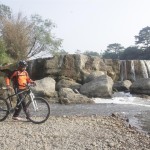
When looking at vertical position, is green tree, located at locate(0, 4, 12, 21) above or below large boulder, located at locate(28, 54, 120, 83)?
above

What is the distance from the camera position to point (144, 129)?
38.9 ft

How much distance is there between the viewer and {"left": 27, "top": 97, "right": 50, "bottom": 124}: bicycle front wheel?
1059 cm

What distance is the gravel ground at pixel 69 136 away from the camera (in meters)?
8.19

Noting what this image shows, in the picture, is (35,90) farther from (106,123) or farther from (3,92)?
(106,123)

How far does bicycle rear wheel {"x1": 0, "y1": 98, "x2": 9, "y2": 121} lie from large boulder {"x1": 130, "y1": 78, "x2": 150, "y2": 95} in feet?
50.2

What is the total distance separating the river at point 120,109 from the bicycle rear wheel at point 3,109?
379cm

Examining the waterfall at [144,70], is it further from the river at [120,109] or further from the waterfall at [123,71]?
the river at [120,109]

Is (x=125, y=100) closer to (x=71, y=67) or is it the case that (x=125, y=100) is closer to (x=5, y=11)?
(x=71, y=67)

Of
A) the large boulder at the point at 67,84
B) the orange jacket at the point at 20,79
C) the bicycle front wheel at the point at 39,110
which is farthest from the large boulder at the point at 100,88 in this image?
the orange jacket at the point at 20,79

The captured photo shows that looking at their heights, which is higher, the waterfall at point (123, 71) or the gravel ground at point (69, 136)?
the waterfall at point (123, 71)

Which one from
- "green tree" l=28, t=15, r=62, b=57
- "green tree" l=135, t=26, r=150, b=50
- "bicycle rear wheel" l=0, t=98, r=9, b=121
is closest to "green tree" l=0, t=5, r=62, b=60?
"green tree" l=28, t=15, r=62, b=57

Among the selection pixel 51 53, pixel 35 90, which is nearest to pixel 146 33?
pixel 51 53

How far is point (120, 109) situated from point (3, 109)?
8249 mm

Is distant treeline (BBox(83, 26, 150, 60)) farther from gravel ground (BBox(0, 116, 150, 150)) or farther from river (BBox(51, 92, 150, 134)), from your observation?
gravel ground (BBox(0, 116, 150, 150))
